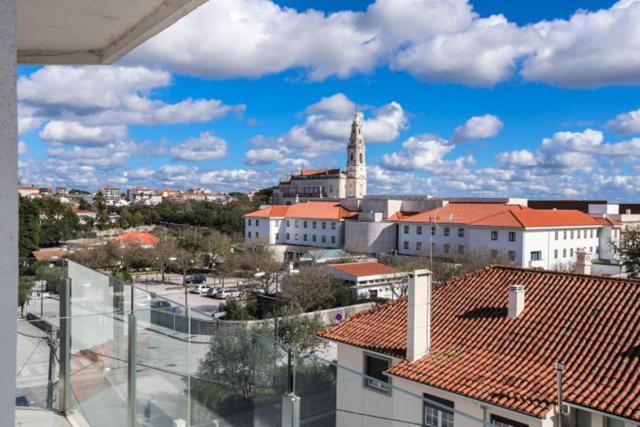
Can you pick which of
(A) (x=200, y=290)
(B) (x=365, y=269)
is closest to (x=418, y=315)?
(B) (x=365, y=269)

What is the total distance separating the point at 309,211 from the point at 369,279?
32376 mm

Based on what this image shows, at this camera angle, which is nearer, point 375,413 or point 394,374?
point 375,413

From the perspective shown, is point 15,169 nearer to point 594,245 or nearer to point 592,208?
point 594,245

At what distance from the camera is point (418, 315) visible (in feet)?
35.3

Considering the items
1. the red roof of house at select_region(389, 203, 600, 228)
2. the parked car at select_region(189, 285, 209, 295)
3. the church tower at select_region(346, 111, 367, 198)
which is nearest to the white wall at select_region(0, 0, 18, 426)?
the parked car at select_region(189, 285, 209, 295)

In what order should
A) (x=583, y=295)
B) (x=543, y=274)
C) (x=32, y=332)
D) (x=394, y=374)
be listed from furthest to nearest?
(x=543, y=274) → (x=583, y=295) → (x=394, y=374) → (x=32, y=332)

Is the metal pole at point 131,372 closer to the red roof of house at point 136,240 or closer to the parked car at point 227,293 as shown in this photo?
the parked car at point 227,293

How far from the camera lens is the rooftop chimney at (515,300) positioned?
456 inches

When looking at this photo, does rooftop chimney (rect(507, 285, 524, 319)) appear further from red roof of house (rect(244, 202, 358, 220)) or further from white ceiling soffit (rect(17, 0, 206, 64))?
red roof of house (rect(244, 202, 358, 220))

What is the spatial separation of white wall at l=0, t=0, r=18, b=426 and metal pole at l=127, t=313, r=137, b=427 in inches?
100

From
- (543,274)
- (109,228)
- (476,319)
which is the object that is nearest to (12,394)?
(476,319)

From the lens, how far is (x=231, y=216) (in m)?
77.1

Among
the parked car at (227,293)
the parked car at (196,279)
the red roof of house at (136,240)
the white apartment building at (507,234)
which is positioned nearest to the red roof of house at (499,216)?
the white apartment building at (507,234)

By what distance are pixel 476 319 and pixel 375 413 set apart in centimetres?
978
